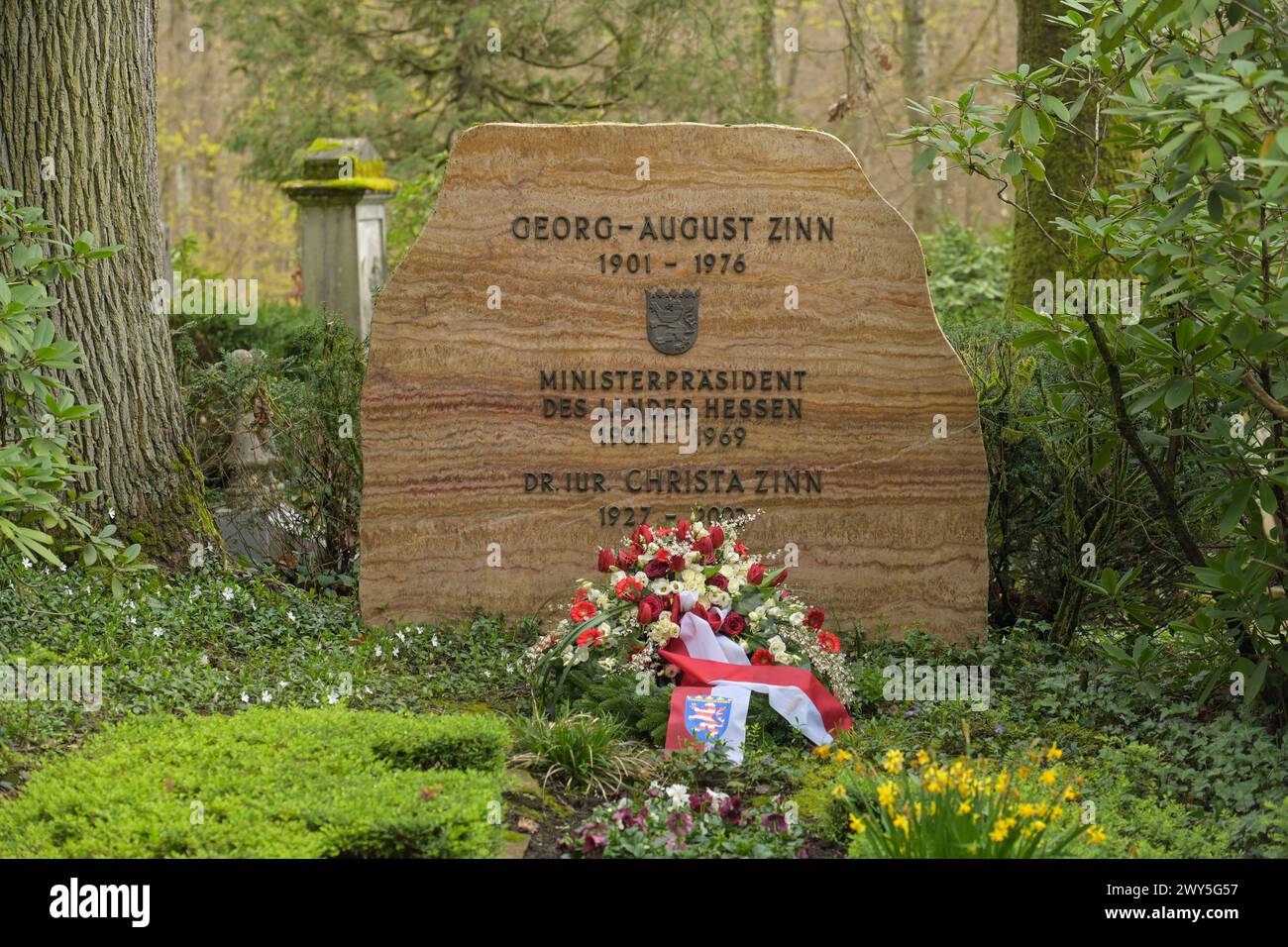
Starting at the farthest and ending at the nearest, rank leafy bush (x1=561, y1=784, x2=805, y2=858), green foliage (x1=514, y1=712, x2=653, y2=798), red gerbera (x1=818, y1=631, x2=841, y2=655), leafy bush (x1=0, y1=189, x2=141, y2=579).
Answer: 1. red gerbera (x1=818, y1=631, x2=841, y2=655)
2. leafy bush (x1=0, y1=189, x2=141, y2=579)
3. green foliage (x1=514, y1=712, x2=653, y2=798)
4. leafy bush (x1=561, y1=784, x2=805, y2=858)

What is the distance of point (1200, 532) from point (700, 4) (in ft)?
38.8

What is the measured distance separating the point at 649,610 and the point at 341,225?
30.3 feet

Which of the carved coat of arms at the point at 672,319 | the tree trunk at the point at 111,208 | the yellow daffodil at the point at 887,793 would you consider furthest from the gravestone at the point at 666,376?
the yellow daffodil at the point at 887,793

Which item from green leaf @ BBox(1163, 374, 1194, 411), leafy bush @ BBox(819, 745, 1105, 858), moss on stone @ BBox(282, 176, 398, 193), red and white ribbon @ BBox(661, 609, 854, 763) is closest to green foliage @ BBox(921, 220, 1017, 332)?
moss on stone @ BBox(282, 176, 398, 193)

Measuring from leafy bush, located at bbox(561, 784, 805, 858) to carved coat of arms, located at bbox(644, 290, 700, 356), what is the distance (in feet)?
8.40

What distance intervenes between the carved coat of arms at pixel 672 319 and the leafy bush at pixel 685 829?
2.56 meters

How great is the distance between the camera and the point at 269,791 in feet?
13.2

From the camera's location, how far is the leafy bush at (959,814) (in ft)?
11.8

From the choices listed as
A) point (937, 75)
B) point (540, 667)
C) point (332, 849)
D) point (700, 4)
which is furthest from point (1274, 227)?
point (937, 75)

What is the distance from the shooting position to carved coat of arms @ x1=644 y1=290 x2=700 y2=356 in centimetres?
648

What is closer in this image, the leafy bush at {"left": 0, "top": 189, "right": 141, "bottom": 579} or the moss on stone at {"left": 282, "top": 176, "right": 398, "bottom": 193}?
the leafy bush at {"left": 0, "top": 189, "right": 141, "bottom": 579}

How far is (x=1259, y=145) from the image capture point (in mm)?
4414

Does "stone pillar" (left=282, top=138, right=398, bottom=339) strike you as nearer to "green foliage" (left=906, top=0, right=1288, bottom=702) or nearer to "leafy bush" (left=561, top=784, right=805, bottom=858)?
"green foliage" (left=906, top=0, right=1288, bottom=702)

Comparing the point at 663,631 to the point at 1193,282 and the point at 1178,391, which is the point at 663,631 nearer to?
the point at 1178,391
